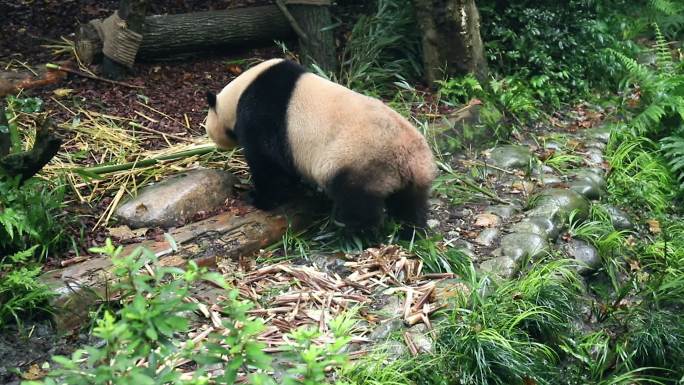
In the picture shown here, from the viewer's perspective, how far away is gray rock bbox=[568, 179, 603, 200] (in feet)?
22.7

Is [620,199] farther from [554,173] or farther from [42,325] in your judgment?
[42,325]

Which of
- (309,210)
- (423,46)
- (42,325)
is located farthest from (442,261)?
(423,46)

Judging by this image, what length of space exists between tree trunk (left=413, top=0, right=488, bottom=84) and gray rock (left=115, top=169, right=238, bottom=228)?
2.94 metres

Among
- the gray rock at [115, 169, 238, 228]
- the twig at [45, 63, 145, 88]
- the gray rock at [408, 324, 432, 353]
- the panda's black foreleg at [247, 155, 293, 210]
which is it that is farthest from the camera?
the twig at [45, 63, 145, 88]

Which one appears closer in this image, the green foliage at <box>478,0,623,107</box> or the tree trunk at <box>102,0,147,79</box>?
the tree trunk at <box>102,0,147,79</box>

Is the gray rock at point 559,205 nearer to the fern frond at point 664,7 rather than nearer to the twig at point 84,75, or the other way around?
the twig at point 84,75

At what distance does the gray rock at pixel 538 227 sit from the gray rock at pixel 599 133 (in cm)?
210

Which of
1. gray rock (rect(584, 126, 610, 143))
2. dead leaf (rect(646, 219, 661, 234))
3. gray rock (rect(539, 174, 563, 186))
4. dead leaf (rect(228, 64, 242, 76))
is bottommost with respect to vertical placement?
dead leaf (rect(646, 219, 661, 234))

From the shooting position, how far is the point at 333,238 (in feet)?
19.6

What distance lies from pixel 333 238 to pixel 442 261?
90 cm

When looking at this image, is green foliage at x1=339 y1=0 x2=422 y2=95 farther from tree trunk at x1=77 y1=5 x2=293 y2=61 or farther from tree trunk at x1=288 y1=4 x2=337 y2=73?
tree trunk at x1=77 y1=5 x2=293 y2=61

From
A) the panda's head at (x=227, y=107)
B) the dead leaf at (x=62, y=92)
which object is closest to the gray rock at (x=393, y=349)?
the panda's head at (x=227, y=107)

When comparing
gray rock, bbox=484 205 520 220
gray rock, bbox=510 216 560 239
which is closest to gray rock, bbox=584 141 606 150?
gray rock, bbox=484 205 520 220

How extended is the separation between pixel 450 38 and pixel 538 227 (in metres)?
2.56
